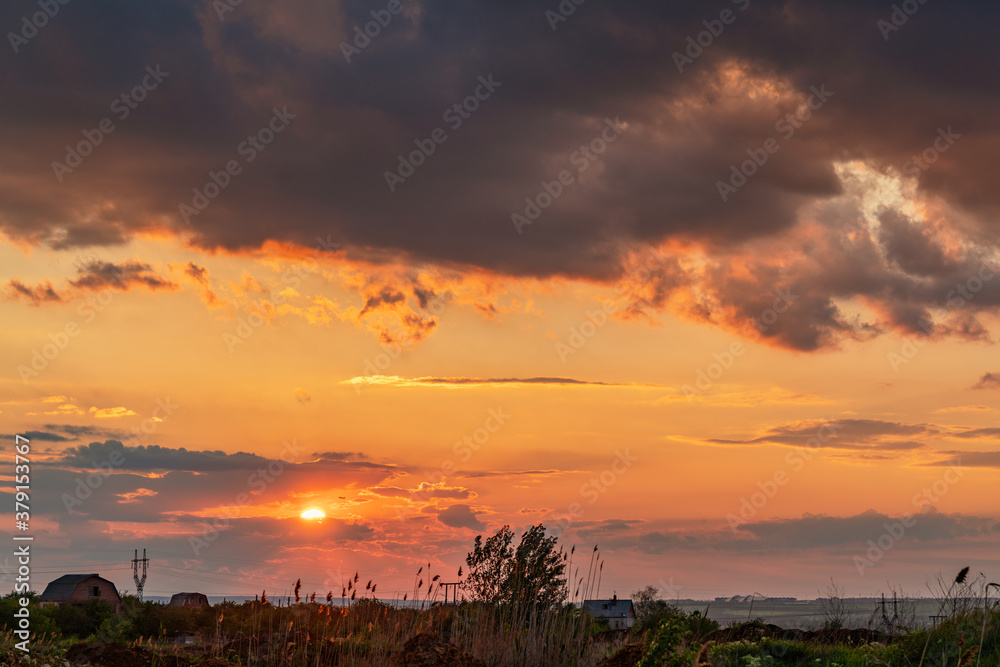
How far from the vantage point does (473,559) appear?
27.2 metres

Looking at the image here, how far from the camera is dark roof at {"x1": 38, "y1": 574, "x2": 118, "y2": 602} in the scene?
9319cm

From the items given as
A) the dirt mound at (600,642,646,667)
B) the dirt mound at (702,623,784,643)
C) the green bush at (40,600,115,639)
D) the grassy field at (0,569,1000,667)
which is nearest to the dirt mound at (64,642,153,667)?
the grassy field at (0,569,1000,667)

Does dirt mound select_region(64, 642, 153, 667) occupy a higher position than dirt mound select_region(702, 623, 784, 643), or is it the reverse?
dirt mound select_region(64, 642, 153, 667)

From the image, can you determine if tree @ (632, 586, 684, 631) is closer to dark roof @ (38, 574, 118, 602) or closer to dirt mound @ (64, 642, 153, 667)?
dirt mound @ (64, 642, 153, 667)

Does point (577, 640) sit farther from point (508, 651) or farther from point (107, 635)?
Answer: point (107, 635)

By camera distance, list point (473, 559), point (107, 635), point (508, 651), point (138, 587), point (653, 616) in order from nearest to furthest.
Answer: point (508, 651), point (473, 559), point (107, 635), point (653, 616), point (138, 587)

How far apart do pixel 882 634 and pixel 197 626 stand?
28851mm

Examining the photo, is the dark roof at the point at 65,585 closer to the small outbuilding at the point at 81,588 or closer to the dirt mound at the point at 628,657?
the small outbuilding at the point at 81,588

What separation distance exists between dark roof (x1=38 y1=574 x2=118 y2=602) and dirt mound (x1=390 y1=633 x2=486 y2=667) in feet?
311

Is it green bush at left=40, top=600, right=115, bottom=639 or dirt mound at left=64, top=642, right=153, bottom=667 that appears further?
green bush at left=40, top=600, right=115, bottom=639

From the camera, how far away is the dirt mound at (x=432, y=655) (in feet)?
38.9

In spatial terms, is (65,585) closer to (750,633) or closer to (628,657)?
(750,633)

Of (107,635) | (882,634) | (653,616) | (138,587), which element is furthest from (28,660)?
(138,587)

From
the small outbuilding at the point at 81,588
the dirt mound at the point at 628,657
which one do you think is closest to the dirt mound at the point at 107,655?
the dirt mound at the point at 628,657
